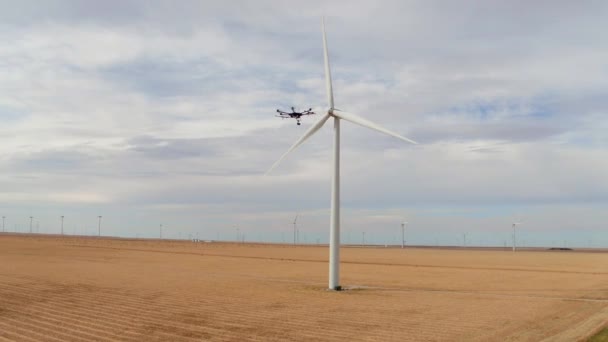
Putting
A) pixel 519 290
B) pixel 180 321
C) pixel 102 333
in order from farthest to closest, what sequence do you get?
pixel 519 290
pixel 180 321
pixel 102 333

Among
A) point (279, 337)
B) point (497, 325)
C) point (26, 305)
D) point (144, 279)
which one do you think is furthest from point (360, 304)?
point (144, 279)

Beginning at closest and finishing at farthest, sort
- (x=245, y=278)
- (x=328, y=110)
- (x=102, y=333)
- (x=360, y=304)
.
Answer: (x=102, y=333), (x=360, y=304), (x=328, y=110), (x=245, y=278)

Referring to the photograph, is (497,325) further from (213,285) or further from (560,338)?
(213,285)

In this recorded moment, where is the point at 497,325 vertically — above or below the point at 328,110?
below

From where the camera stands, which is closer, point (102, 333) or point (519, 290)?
point (102, 333)

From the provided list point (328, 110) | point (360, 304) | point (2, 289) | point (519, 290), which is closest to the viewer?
point (360, 304)

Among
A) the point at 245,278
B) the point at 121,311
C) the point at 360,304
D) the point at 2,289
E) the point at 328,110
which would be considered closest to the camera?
the point at 121,311

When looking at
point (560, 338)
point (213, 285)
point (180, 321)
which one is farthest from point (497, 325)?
point (213, 285)

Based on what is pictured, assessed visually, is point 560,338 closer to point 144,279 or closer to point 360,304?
point 360,304

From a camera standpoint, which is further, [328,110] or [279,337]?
[328,110]
